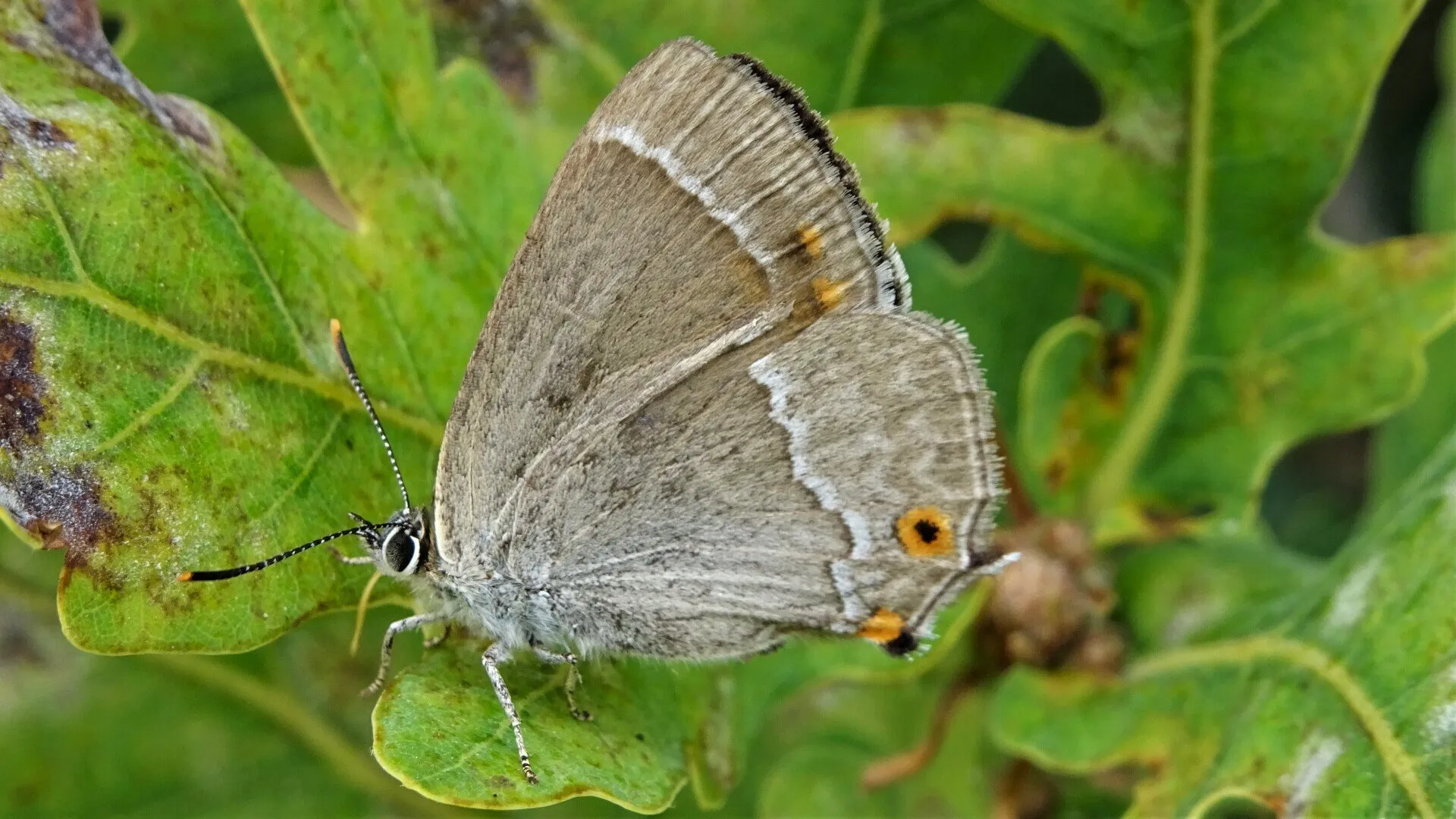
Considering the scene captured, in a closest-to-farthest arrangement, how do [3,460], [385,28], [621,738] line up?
[3,460], [621,738], [385,28]

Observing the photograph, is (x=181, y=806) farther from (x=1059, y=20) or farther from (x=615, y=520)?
(x=1059, y=20)

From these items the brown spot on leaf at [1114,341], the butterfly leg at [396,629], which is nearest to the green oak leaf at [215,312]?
the butterfly leg at [396,629]

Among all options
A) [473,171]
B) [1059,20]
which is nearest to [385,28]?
[473,171]

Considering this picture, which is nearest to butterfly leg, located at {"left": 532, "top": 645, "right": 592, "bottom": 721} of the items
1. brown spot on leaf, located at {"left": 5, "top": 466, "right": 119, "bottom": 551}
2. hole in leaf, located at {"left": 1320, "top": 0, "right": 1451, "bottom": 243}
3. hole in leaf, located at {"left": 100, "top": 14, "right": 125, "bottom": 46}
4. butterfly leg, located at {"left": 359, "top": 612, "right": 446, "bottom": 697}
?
butterfly leg, located at {"left": 359, "top": 612, "right": 446, "bottom": 697}

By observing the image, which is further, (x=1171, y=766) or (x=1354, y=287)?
(x=1354, y=287)

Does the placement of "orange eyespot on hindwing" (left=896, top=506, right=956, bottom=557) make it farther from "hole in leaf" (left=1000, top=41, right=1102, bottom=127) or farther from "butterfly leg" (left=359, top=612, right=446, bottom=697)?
"hole in leaf" (left=1000, top=41, right=1102, bottom=127)

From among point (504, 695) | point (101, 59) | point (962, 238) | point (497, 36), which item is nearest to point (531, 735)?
point (504, 695)

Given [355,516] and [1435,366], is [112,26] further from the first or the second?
[1435,366]
